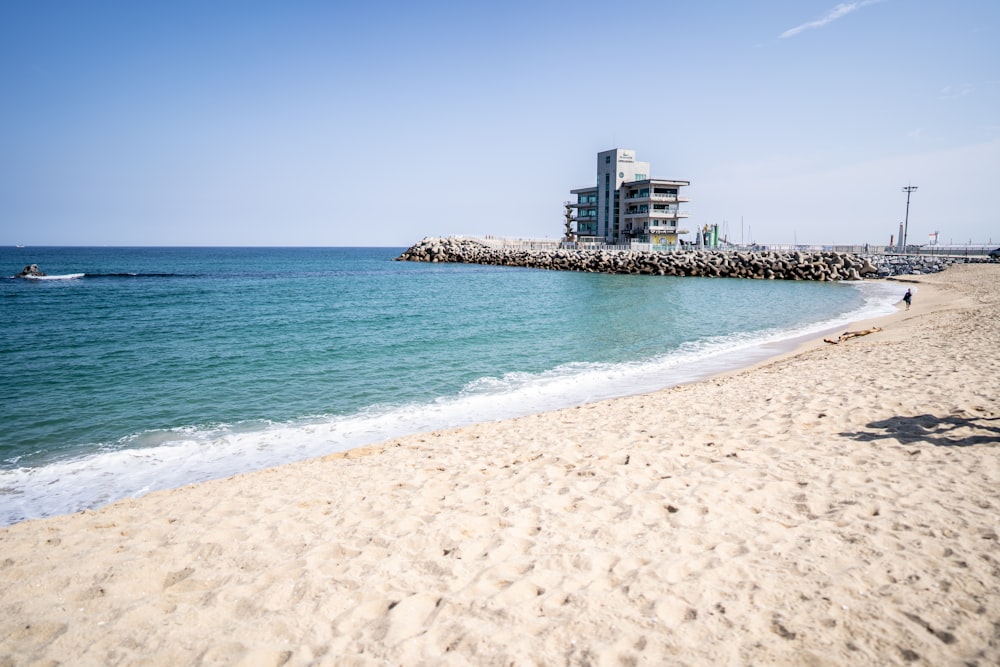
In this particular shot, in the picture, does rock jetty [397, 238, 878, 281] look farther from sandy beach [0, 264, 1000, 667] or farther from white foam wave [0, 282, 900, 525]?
sandy beach [0, 264, 1000, 667]

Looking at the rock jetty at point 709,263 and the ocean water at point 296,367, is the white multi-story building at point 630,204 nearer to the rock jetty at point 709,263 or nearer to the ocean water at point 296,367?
the rock jetty at point 709,263

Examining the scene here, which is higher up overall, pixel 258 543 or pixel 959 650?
pixel 959 650

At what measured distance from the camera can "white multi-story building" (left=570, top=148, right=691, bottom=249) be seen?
2721 inches

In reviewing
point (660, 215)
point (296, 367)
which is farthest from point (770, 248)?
point (296, 367)

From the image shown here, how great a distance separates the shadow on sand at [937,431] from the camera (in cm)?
705

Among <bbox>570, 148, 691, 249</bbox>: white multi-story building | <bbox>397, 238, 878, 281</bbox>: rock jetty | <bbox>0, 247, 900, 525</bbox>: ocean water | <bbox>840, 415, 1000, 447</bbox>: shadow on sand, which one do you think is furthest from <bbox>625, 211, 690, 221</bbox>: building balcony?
<bbox>840, 415, 1000, 447</bbox>: shadow on sand

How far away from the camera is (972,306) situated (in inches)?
920

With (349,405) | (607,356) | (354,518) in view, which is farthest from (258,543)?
(607,356)

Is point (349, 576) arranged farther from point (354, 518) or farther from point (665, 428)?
point (665, 428)

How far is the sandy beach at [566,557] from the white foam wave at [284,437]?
1.39m

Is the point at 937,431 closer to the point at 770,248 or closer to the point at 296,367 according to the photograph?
the point at 296,367

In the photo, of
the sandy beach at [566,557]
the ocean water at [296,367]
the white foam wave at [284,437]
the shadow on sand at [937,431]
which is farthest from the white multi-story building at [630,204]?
the sandy beach at [566,557]

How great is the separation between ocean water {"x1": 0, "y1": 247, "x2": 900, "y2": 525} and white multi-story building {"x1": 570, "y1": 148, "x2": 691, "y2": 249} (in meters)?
36.0

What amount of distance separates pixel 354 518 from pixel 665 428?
17.6 feet
